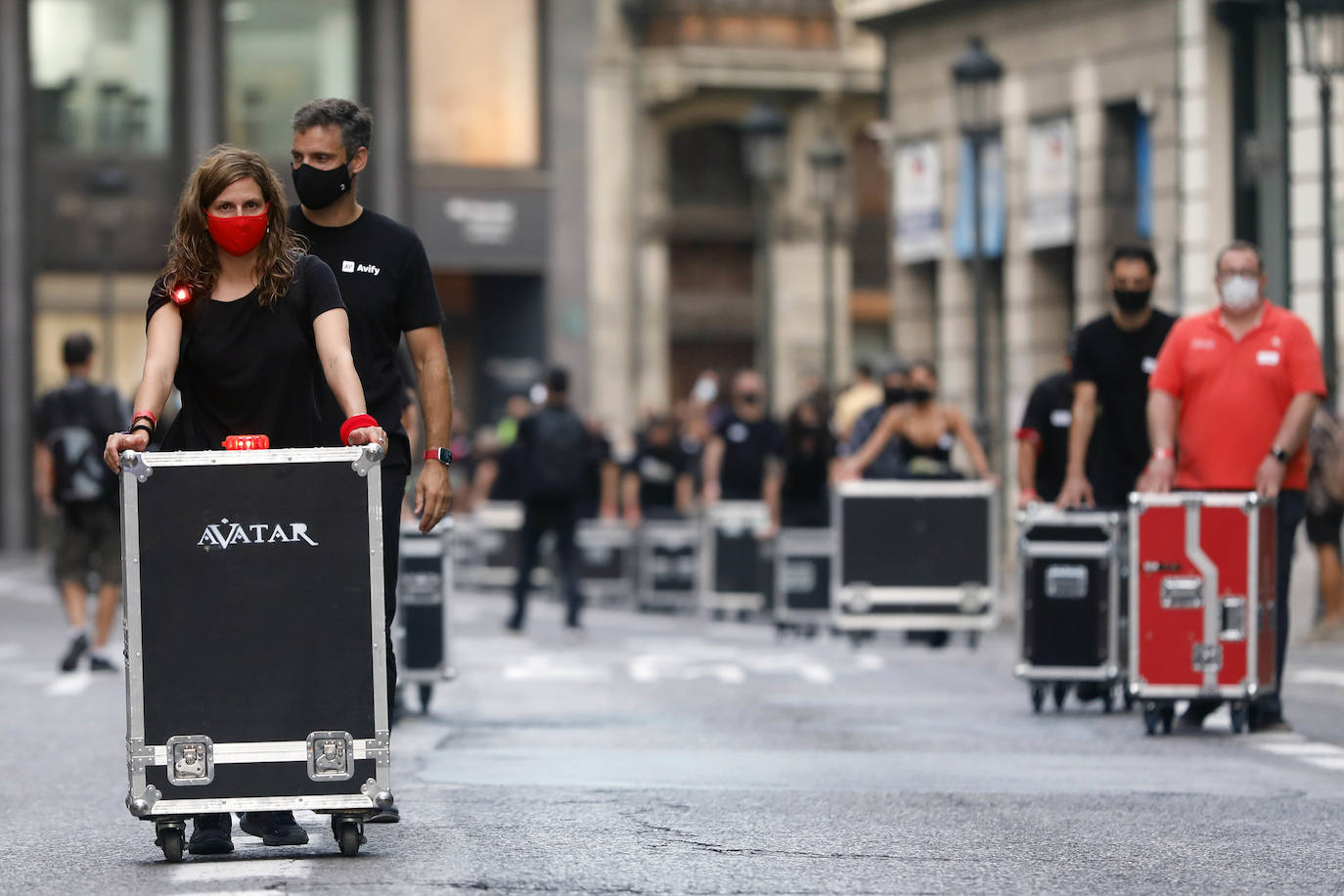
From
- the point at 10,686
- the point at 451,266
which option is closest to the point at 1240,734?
the point at 10,686

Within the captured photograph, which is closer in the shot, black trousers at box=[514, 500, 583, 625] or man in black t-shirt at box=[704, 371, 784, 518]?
black trousers at box=[514, 500, 583, 625]

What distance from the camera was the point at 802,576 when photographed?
2217cm

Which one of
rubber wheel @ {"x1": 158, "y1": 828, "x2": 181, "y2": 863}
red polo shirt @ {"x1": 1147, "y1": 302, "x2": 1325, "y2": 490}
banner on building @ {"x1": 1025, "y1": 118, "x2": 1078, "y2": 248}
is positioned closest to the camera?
rubber wheel @ {"x1": 158, "y1": 828, "x2": 181, "y2": 863}

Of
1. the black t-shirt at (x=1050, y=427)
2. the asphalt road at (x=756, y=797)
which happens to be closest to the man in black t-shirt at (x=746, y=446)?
the asphalt road at (x=756, y=797)

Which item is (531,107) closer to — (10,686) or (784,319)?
(784,319)

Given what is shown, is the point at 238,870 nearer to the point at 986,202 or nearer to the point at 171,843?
the point at 171,843

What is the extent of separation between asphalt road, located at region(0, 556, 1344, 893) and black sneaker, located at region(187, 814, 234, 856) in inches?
2.4

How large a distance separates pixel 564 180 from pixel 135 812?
37.1m

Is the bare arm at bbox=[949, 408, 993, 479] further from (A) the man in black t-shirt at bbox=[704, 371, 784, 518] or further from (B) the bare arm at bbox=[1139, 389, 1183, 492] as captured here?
(B) the bare arm at bbox=[1139, 389, 1183, 492]

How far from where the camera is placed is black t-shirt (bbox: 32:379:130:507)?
17.3 meters

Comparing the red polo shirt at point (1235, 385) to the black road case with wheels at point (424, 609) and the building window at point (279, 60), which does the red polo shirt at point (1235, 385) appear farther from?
the building window at point (279, 60)

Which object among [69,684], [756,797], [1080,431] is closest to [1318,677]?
[1080,431]

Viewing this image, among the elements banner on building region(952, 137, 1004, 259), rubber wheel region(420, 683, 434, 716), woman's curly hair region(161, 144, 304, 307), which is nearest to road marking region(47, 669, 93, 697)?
rubber wheel region(420, 683, 434, 716)

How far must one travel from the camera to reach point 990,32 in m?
33.3
